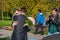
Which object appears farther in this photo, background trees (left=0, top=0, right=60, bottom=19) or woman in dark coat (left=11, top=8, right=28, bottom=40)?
background trees (left=0, top=0, right=60, bottom=19)

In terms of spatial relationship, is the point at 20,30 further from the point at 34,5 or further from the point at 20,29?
the point at 34,5

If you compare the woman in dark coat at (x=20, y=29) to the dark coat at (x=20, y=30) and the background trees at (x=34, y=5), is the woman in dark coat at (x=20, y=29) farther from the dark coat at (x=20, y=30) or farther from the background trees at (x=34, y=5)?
the background trees at (x=34, y=5)

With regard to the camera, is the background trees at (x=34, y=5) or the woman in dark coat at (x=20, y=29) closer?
the woman in dark coat at (x=20, y=29)

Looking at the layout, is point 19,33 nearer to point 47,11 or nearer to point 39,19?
point 39,19

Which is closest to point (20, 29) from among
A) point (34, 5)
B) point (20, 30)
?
point (20, 30)

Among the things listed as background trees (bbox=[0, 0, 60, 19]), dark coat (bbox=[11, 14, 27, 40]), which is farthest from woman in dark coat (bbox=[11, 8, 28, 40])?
background trees (bbox=[0, 0, 60, 19])

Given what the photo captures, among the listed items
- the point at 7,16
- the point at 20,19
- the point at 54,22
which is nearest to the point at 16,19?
the point at 20,19

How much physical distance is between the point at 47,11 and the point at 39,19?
6380mm

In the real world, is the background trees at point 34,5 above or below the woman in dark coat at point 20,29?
below

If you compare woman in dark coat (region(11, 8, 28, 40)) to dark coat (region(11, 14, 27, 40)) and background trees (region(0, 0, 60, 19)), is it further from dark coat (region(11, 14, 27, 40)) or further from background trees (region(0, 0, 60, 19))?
background trees (region(0, 0, 60, 19))

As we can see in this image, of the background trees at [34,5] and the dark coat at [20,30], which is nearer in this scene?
the dark coat at [20,30]

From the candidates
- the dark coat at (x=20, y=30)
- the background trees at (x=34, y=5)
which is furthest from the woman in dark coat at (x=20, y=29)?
the background trees at (x=34, y=5)

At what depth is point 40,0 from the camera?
21.3 meters

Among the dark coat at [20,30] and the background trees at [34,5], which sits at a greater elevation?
the dark coat at [20,30]
